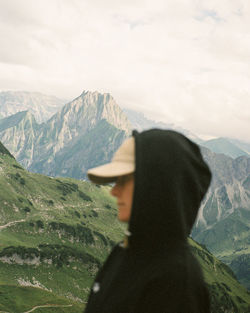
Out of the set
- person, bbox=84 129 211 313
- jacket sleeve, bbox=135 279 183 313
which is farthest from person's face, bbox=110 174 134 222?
jacket sleeve, bbox=135 279 183 313

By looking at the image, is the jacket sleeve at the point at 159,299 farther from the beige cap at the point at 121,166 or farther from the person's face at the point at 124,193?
the beige cap at the point at 121,166

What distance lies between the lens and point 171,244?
15.3 feet

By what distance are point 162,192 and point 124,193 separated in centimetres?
73

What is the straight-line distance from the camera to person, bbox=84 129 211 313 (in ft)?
14.4

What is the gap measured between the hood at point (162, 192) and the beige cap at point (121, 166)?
0.17 meters

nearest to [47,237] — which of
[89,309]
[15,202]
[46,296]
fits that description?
[15,202]

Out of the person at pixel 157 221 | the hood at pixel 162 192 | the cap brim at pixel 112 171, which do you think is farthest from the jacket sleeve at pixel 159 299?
the cap brim at pixel 112 171

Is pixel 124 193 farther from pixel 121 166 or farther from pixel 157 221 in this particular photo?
pixel 157 221

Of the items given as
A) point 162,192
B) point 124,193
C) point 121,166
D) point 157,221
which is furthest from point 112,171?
point 157,221

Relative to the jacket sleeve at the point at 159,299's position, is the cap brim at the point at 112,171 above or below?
above

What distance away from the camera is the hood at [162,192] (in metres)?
4.57

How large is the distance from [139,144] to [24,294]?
120 m

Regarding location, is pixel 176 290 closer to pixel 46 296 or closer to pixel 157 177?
pixel 157 177

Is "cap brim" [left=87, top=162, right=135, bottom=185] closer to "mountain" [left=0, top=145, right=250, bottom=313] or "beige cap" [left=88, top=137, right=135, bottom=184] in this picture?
"beige cap" [left=88, top=137, right=135, bottom=184]
